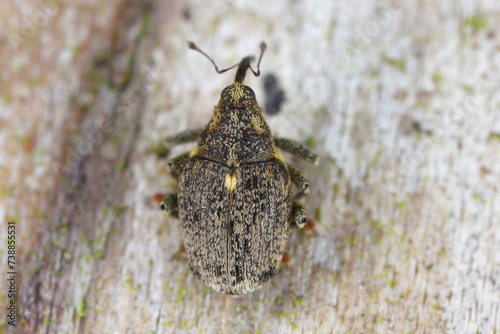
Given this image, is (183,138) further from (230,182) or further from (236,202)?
(236,202)

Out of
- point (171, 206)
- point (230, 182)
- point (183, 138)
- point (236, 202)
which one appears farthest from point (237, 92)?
point (171, 206)

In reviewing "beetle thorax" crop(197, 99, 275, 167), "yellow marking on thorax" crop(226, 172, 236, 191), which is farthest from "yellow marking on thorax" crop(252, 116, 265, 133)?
"yellow marking on thorax" crop(226, 172, 236, 191)

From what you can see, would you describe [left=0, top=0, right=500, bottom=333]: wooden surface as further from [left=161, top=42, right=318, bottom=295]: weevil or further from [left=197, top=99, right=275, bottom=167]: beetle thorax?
[left=197, top=99, right=275, bottom=167]: beetle thorax

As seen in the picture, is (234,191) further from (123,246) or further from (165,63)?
(165,63)

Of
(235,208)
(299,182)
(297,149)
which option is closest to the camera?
(235,208)

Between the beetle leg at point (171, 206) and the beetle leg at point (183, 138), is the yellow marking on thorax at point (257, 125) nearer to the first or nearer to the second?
the beetle leg at point (183, 138)
